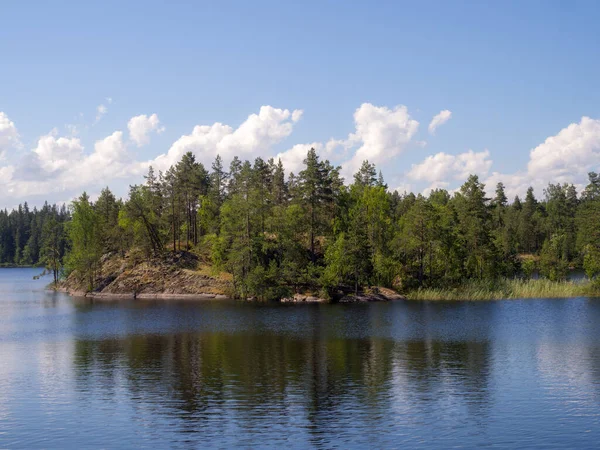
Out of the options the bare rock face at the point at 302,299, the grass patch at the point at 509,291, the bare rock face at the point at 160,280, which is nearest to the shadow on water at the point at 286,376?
the bare rock face at the point at 302,299

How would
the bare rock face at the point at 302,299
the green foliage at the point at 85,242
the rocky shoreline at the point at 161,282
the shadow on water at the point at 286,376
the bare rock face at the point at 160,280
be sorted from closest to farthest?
the shadow on water at the point at 286,376
the bare rock face at the point at 302,299
the rocky shoreline at the point at 161,282
the bare rock face at the point at 160,280
the green foliage at the point at 85,242

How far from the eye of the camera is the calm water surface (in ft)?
99.0

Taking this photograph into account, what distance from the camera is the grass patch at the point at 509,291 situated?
317 feet

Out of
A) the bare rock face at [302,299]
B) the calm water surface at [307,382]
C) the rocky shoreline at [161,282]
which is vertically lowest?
the calm water surface at [307,382]

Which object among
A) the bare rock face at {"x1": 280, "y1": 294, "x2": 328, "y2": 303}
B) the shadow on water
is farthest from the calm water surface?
the bare rock face at {"x1": 280, "y1": 294, "x2": 328, "y2": 303}

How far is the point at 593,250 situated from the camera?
99.6 m

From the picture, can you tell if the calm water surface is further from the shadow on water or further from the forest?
the forest

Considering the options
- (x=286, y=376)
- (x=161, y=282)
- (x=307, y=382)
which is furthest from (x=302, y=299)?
(x=307, y=382)

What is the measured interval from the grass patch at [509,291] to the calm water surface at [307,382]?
19.7 metres

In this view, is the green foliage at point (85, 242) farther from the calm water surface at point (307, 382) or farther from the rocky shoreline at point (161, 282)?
the calm water surface at point (307, 382)

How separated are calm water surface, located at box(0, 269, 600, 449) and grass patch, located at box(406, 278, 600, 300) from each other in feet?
64.5

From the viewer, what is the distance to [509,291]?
322 ft

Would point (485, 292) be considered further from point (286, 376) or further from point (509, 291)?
point (286, 376)

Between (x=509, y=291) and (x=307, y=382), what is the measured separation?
2615 inches
